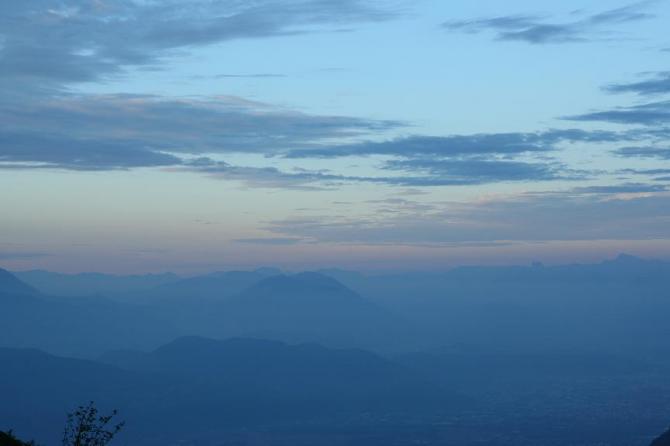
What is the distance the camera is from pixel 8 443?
36.2 metres

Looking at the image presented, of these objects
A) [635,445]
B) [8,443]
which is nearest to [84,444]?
[8,443]

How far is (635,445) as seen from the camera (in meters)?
198

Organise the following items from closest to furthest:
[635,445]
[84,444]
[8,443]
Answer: [84,444] → [8,443] → [635,445]

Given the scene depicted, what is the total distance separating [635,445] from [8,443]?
186400 millimetres

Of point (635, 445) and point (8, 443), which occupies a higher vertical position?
point (8, 443)

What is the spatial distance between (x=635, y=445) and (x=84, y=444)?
618ft

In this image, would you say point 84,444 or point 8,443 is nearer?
point 84,444

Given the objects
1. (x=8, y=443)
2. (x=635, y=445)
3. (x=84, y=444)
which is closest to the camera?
(x=84, y=444)

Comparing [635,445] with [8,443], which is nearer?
[8,443]

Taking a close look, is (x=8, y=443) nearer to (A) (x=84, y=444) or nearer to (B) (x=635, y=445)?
(A) (x=84, y=444)

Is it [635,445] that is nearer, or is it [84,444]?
[84,444]

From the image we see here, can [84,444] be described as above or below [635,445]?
above
